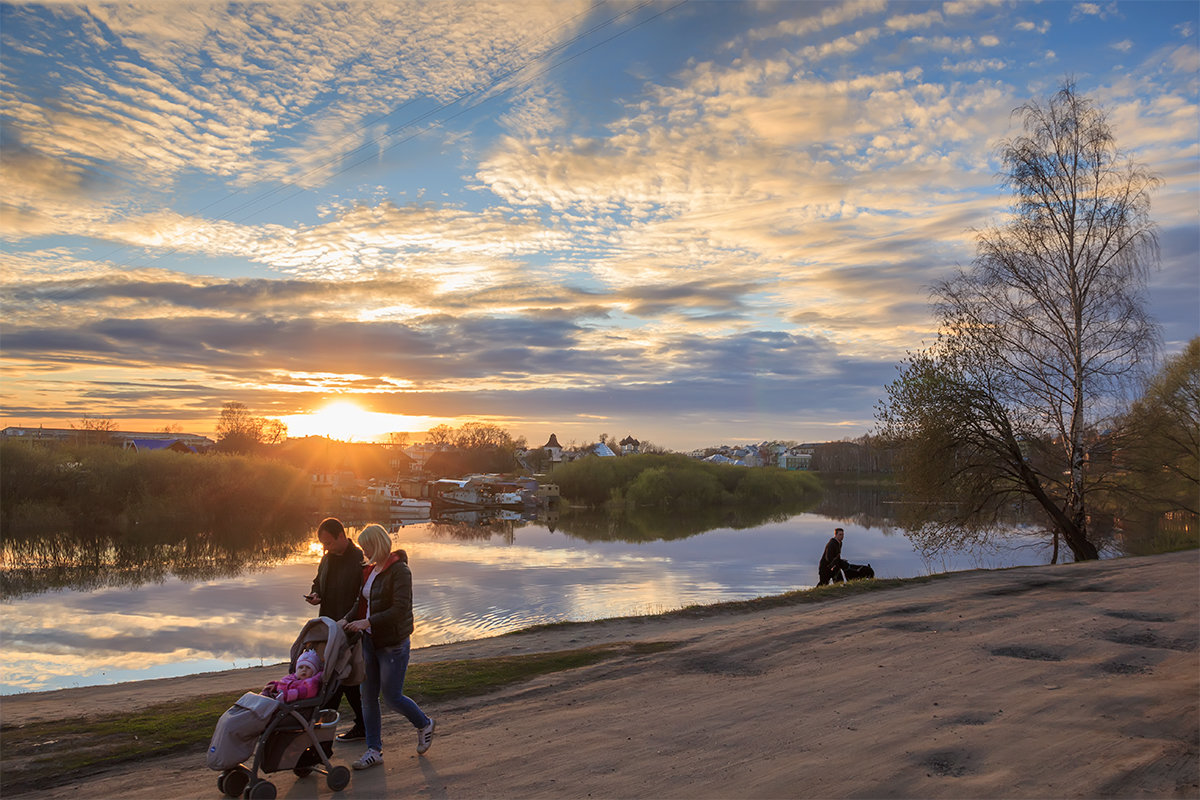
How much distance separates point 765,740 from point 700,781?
3.64 feet

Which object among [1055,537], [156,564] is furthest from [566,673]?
[156,564]

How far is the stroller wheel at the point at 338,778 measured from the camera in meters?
5.37

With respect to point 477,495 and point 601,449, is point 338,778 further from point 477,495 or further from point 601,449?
point 601,449

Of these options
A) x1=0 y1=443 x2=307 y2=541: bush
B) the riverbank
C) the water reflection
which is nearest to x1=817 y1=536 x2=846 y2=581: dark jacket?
the water reflection

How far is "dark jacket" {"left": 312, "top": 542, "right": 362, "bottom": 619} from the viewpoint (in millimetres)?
6379

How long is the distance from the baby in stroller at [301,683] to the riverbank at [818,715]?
0.69m

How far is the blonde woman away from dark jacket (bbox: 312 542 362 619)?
497 mm

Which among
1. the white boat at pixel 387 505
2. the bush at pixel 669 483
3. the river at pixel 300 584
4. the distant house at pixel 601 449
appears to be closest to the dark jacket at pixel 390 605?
the river at pixel 300 584

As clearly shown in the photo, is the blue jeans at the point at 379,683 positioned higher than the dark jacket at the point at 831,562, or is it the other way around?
the blue jeans at the point at 379,683

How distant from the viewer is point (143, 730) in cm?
698

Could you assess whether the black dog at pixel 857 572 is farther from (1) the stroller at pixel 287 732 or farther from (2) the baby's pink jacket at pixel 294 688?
(2) the baby's pink jacket at pixel 294 688

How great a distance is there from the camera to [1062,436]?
70.8ft

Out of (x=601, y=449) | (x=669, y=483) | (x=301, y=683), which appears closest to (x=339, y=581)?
(x=301, y=683)

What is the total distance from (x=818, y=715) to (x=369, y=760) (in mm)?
4033
